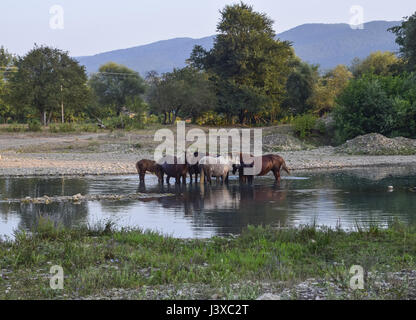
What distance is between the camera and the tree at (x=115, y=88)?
77.6 meters

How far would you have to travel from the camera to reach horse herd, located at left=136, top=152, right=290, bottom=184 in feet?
67.1

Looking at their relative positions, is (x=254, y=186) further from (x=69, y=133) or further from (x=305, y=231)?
(x=69, y=133)

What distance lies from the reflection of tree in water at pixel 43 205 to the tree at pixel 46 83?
3606 centimetres

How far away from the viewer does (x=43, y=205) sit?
15.8 metres

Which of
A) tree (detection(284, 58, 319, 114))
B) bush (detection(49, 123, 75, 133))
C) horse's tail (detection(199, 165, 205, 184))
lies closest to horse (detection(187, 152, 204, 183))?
horse's tail (detection(199, 165, 205, 184))

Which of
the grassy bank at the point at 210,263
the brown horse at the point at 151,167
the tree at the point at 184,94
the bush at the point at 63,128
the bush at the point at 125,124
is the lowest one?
the grassy bank at the point at 210,263

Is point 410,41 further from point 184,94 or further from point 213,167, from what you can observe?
point 213,167

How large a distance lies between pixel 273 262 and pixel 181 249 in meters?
1.76

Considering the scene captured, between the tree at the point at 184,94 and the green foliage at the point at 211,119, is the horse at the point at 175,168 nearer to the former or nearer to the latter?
the tree at the point at 184,94

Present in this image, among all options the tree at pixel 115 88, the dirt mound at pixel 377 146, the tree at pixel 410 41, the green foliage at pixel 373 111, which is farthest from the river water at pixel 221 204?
the tree at pixel 115 88

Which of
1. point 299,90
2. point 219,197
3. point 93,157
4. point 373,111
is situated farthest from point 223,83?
point 219,197

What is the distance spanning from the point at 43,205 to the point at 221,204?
15.8 ft

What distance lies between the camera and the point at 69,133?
4753 centimetres
